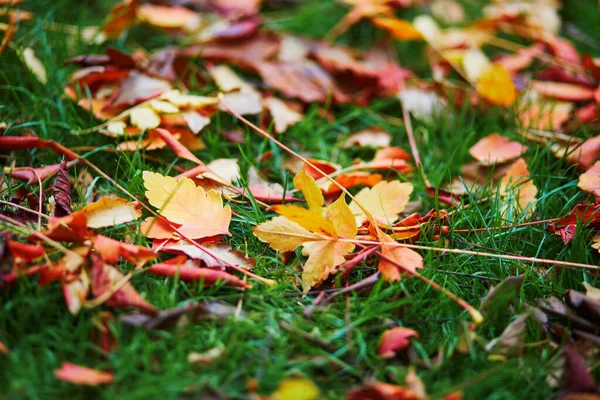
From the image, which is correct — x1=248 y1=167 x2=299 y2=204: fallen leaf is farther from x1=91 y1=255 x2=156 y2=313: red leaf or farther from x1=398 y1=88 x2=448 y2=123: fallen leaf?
x1=398 y1=88 x2=448 y2=123: fallen leaf

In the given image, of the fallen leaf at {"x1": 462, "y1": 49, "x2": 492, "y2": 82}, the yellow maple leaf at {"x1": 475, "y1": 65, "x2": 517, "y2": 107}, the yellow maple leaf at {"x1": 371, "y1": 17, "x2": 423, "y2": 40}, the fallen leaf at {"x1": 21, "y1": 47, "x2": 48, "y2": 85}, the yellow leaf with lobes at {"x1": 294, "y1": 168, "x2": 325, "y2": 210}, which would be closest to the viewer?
the yellow leaf with lobes at {"x1": 294, "y1": 168, "x2": 325, "y2": 210}

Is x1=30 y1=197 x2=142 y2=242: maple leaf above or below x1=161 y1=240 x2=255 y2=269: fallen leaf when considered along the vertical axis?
above

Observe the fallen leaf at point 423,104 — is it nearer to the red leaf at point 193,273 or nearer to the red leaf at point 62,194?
the red leaf at point 193,273

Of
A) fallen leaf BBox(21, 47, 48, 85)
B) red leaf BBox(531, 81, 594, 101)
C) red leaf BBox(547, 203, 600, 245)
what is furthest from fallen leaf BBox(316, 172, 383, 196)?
fallen leaf BBox(21, 47, 48, 85)

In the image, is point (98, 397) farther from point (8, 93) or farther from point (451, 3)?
point (451, 3)

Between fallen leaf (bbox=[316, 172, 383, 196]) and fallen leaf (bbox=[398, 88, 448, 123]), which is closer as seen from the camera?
fallen leaf (bbox=[316, 172, 383, 196])

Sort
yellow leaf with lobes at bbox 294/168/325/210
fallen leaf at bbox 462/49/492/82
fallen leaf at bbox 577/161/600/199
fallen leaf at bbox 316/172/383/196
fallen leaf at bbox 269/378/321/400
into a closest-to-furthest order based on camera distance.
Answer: fallen leaf at bbox 269/378/321/400
yellow leaf with lobes at bbox 294/168/325/210
fallen leaf at bbox 577/161/600/199
fallen leaf at bbox 316/172/383/196
fallen leaf at bbox 462/49/492/82

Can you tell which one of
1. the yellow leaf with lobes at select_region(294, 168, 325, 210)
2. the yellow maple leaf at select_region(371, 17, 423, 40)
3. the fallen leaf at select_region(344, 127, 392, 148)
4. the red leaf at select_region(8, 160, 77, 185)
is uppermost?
the yellow maple leaf at select_region(371, 17, 423, 40)
